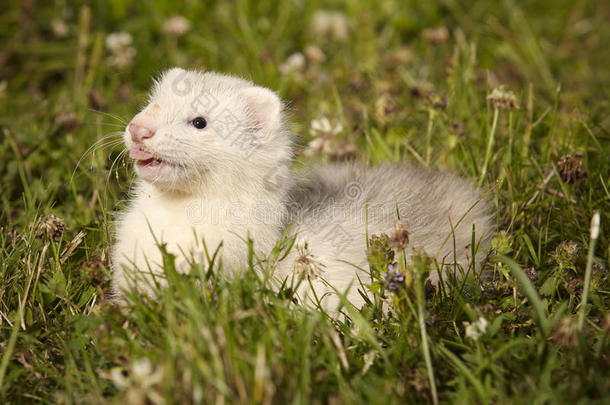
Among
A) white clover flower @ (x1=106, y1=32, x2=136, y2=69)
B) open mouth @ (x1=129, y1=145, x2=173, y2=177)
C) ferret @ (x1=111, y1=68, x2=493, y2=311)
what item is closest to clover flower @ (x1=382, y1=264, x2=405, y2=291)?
ferret @ (x1=111, y1=68, x2=493, y2=311)

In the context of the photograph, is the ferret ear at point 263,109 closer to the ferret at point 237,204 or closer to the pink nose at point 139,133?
the ferret at point 237,204

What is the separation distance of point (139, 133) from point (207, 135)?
0.36 metres

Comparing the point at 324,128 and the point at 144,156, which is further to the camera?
the point at 324,128

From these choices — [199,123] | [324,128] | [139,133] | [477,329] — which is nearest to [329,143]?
[324,128]

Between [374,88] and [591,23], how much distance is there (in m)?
3.78

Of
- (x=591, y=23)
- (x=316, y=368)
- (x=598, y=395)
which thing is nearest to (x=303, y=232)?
(x=316, y=368)

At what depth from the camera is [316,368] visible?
263 centimetres

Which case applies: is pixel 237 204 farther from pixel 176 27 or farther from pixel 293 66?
pixel 176 27

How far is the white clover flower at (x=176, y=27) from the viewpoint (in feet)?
21.2

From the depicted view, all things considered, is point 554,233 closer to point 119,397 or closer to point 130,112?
point 119,397

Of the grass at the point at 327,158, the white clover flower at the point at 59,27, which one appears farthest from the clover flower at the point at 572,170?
the white clover flower at the point at 59,27

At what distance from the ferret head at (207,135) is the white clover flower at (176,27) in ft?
9.75

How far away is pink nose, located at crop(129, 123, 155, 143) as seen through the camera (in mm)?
3223

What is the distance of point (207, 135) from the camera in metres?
3.33
